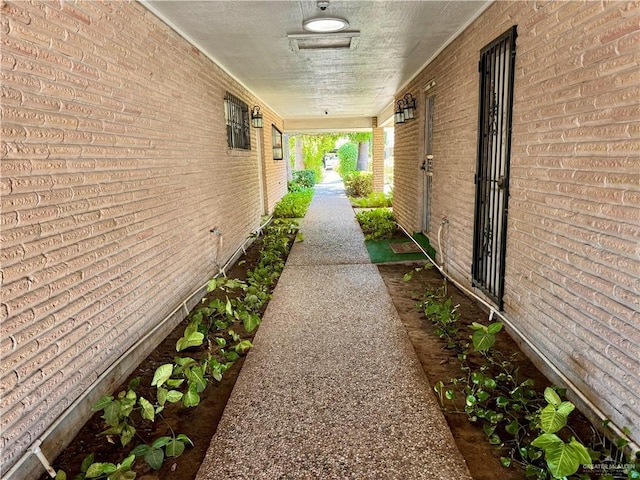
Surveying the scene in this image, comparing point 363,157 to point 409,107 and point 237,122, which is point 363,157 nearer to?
point 409,107

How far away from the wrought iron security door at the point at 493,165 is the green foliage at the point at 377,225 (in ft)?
10.5

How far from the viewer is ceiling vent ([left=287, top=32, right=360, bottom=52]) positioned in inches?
155

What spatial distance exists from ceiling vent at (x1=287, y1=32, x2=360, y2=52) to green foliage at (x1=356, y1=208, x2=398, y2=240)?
336 centimetres

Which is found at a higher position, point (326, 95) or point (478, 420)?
point (326, 95)

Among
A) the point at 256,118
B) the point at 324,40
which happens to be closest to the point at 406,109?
the point at 256,118

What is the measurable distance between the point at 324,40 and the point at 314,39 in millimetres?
125

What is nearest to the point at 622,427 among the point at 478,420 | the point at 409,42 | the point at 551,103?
the point at 478,420

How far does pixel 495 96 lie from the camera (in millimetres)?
3600

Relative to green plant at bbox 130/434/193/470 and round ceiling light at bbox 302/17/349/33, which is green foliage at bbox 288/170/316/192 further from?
green plant at bbox 130/434/193/470

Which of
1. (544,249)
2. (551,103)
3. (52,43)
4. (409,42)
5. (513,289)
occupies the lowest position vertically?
(513,289)

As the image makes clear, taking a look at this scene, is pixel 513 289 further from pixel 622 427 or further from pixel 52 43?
pixel 52 43

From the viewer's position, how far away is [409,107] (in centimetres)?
Result: 655

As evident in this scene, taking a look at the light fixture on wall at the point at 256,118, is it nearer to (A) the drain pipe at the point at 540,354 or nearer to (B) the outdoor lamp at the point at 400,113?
(B) the outdoor lamp at the point at 400,113

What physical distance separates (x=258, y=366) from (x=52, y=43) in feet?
7.13
